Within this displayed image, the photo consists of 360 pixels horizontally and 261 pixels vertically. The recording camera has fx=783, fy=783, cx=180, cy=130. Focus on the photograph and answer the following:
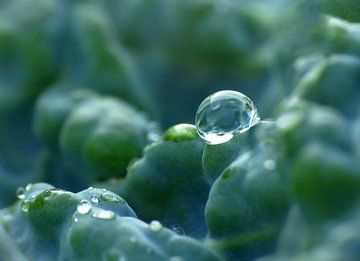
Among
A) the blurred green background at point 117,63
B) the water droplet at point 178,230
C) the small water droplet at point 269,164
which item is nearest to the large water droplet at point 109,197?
the water droplet at point 178,230

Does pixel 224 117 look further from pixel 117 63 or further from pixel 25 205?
pixel 117 63

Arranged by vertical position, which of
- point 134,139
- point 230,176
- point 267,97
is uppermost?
point 267,97

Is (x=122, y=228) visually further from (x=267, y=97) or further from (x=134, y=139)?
(x=267, y=97)

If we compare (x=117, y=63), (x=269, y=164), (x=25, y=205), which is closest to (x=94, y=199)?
(x=25, y=205)

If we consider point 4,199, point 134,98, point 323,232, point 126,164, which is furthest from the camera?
point 134,98

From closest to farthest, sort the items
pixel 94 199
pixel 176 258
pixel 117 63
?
pixel 176 258
pixel 94 199
pixel 117 63

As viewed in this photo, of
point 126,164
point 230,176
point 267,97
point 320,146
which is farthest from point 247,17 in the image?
point 320,146

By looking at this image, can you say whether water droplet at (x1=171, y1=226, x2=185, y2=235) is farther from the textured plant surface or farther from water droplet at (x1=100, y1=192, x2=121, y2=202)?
water droplet at (x1=100, y1=192, x2=121, y2=202)

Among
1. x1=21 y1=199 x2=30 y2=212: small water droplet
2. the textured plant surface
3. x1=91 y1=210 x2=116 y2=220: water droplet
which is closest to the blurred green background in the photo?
the textured plant surface
